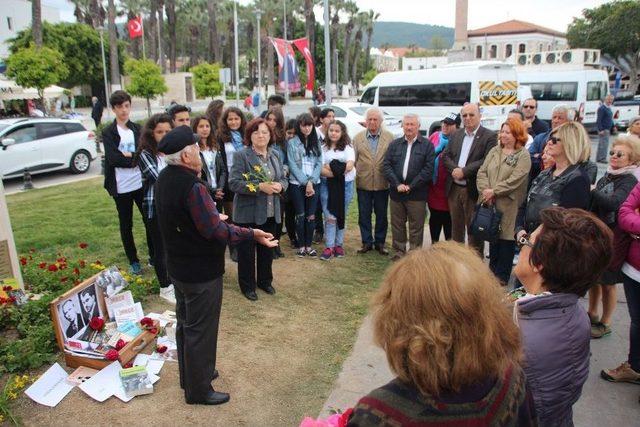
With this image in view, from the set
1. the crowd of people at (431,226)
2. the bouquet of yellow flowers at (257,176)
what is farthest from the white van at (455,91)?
the bouquet of yellow flowers at (257,176)

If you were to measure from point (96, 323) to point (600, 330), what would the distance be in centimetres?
439

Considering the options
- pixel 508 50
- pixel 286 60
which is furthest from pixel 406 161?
pixel 508 50

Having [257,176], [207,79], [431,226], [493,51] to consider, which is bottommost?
[431,226]

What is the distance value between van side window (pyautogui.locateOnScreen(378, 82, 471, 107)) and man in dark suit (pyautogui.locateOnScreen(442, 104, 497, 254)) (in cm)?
1174

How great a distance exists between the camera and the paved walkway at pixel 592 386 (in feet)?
10.7

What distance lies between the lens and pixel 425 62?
8038 cm

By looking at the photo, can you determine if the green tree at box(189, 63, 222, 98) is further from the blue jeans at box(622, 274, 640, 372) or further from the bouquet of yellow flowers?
the blue jeans at box(622, 274, 640, 372)

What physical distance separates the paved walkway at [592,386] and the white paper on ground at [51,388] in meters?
1.84

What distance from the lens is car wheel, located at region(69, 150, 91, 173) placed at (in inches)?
548

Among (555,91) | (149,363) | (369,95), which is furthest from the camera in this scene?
(555,91)

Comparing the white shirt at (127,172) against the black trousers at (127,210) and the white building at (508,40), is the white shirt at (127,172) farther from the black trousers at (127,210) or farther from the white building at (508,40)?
the white building at (508,40)

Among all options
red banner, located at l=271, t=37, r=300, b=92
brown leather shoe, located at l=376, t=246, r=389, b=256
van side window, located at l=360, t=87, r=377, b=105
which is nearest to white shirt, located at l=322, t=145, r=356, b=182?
brown leather shoe, located at l=376, t=246, r=389, b=256

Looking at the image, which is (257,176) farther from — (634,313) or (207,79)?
(207,79)

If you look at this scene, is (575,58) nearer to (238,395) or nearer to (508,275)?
(508,275)
